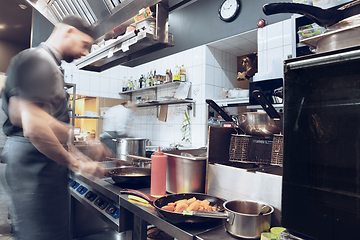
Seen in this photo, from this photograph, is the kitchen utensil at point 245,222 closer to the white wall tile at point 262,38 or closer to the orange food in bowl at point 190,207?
the orange food in bowl at point 190,207

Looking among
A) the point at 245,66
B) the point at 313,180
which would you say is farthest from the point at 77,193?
the point at 245,66

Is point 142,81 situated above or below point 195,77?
above

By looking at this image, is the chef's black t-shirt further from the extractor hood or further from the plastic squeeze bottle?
the extractor hood

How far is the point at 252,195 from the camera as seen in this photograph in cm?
95

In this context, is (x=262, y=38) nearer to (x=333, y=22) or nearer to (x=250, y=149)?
(x=250, y=149)

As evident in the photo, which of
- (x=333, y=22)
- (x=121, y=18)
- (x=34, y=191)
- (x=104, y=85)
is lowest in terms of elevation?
(x=34, y=191)

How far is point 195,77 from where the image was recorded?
4266 millimetres

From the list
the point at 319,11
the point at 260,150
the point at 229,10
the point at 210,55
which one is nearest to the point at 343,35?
the point at 319,11

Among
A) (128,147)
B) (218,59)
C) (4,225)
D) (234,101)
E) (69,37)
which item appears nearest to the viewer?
(69,37)

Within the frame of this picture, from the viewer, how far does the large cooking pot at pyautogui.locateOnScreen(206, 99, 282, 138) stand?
39.9 inches

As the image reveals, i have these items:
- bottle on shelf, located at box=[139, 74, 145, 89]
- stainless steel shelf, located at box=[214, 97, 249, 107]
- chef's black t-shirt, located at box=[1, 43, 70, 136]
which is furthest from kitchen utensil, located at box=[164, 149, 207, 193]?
bottle on shelf, located at box=[139, 74, 145, 89]

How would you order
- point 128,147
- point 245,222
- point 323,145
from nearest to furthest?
point 323,145 < point 245,222 < point 128,147

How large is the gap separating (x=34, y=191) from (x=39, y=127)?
30 centimetres

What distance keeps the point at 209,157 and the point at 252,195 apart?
0.28m
